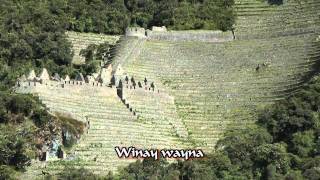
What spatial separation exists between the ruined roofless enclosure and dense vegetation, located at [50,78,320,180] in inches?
71.8

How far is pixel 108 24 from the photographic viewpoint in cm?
7562

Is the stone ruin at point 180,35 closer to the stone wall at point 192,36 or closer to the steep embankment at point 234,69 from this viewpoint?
the stone wall at point 192,36

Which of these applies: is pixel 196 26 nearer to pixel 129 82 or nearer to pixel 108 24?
pixel 108 24

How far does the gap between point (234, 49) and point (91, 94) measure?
14.1m

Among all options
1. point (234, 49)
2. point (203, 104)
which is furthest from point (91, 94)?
point (234, 49)

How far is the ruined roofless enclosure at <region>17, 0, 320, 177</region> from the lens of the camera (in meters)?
56.9

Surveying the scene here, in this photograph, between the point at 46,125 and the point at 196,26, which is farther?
the point at 196,26

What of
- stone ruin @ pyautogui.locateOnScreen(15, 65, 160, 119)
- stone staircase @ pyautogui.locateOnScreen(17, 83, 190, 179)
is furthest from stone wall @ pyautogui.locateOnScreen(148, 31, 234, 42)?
stone staircase @ pyautogui.locateOnScreen(17, 83, 190, 179)

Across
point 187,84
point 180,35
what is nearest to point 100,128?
point 187,84

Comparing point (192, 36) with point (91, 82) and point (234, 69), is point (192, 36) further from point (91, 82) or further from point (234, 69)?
point (91, 82)

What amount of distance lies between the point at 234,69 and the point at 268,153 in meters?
13.1

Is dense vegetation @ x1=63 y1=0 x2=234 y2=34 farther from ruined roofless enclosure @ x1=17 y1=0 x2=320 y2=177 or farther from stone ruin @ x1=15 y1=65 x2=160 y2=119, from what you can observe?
stone ruin @ x1=15 y1=65 x2=160 y2=119

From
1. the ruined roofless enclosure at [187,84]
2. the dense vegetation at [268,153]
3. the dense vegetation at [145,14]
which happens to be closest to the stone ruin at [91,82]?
the ruined roofless enclosure at [187,84]

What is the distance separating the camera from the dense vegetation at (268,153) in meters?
53.2
